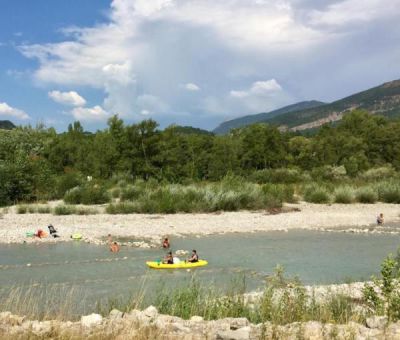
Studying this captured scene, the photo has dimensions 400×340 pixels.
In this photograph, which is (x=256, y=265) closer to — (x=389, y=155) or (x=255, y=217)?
(x=255, y=217)

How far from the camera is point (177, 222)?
3316cm

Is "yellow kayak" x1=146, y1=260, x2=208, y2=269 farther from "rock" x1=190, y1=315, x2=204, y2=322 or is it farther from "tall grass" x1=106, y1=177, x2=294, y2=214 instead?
"tall grass" x1=106, y1=177, x2=294, y2=214

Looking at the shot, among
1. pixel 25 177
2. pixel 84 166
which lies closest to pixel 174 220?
pixel 25 177

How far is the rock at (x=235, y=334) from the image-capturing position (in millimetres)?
7707

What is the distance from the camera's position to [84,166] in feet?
207

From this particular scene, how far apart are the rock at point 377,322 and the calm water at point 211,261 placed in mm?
6930

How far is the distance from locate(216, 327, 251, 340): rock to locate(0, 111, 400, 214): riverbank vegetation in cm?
2919

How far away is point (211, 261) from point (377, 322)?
13533mm

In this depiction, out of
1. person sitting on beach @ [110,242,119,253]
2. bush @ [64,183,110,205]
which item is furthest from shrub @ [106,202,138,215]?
person sitting on beach @ [110,242,119,253]

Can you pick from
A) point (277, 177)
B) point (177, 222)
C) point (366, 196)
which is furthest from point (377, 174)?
point (177, 222)

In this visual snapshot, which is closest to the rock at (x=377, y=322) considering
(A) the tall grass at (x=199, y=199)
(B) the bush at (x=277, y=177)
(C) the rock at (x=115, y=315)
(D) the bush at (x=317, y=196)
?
(C) the rock at (x=115, y=315)

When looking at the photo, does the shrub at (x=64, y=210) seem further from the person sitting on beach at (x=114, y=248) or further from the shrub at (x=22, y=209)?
the person sitting on beach at (x=114, y=248)

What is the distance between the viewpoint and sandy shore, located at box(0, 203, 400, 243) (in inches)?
1146

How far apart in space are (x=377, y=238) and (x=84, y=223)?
57.4 feet
